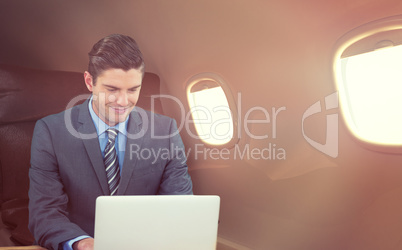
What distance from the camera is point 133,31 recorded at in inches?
75.7

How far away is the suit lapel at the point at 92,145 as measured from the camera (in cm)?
167

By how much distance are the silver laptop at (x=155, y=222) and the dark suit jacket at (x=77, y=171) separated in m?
0.59

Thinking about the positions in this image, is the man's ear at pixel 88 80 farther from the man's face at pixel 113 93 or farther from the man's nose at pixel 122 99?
the man's nose at pixel 122 99

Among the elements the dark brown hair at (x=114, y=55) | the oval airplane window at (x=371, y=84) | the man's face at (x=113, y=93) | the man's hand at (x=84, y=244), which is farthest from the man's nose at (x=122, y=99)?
the oval airplane window at (x=371, y=84)

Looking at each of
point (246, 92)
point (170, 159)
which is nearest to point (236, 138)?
Result: point (246, 92)

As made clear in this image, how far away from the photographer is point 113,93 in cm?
176

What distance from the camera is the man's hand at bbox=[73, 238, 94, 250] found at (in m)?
1.26

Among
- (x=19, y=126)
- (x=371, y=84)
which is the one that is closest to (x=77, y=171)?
(x=19, y=126)

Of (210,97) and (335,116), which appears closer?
(335,116)

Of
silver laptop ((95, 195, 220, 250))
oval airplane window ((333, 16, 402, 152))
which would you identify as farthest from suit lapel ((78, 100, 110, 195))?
oval airplane window ((333, 16, 402, 152))

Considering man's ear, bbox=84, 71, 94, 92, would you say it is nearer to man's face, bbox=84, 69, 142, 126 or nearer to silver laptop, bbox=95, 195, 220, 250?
man's face, bbox=84, 69, 142, 126

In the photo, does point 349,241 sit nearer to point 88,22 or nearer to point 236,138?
point 236,138

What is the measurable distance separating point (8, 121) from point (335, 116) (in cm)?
163

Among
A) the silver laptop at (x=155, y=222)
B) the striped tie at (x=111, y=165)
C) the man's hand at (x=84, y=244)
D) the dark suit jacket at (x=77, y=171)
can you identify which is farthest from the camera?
the striped tie at (x=111, y=165)
